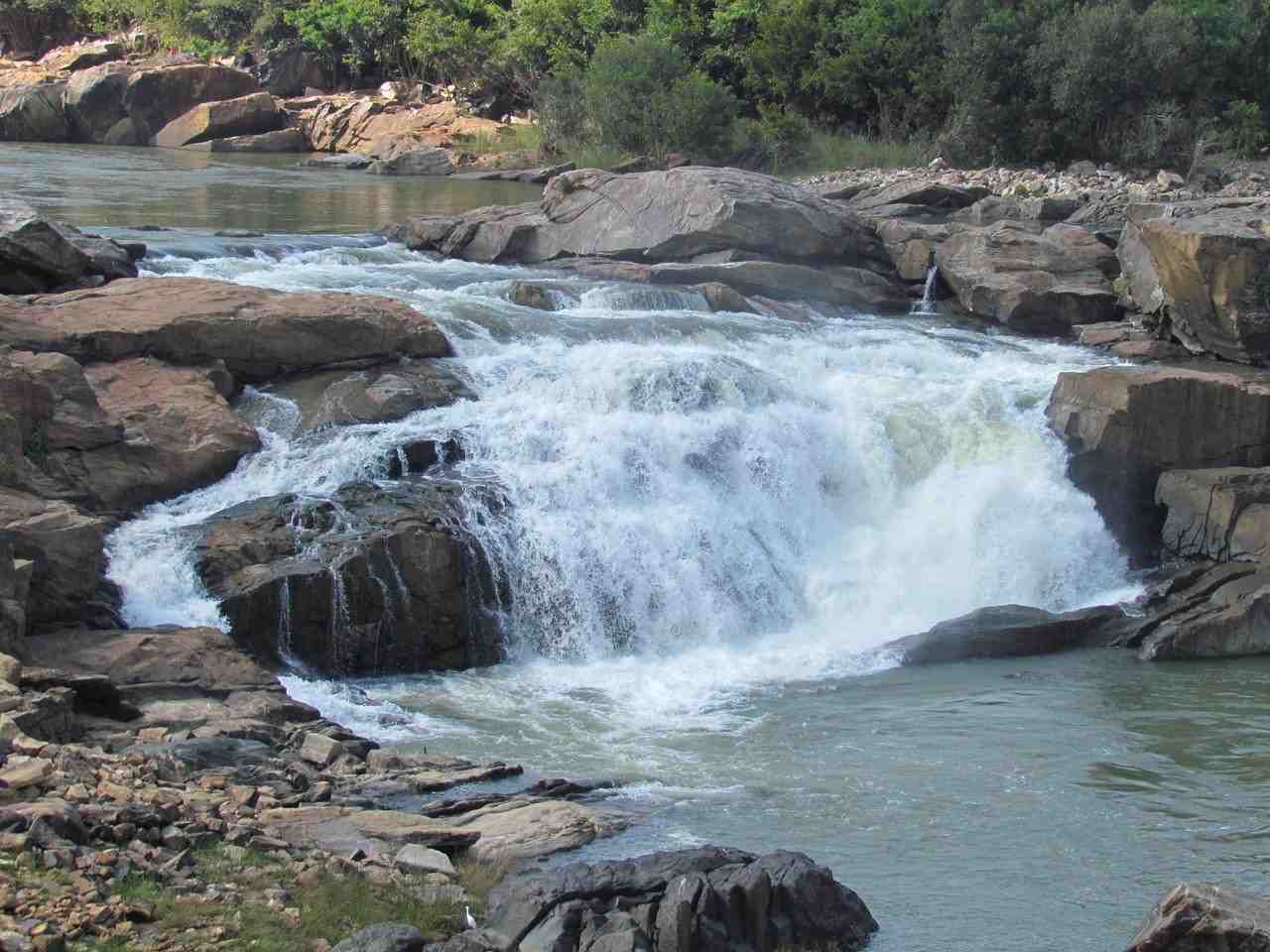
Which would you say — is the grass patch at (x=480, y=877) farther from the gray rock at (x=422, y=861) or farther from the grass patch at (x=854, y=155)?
the grass patch at (x=854, y=155)

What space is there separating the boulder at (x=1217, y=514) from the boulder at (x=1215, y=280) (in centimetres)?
417

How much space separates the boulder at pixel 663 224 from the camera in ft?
75.7

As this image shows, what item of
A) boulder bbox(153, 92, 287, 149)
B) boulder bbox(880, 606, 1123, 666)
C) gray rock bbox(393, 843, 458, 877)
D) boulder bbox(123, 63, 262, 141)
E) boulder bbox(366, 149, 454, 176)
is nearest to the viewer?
gray rock bbox(393, 843, 458, 877)

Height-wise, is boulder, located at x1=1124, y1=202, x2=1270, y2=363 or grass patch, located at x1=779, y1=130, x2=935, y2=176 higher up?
grass patch, located at x1=779, y1=130, x2=935, y2=176

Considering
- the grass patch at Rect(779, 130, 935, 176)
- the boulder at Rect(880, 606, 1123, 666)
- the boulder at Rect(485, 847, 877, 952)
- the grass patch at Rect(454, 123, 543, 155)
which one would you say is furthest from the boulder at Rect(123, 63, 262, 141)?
the boulder at Rect(485, 847, 877, 952)

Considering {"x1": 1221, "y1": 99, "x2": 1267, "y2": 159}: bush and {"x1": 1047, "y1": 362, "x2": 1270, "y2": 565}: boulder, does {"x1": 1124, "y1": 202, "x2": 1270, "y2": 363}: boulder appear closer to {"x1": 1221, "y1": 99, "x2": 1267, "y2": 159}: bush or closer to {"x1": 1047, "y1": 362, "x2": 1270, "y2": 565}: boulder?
{"x1": 1047, "y1": 362, "x2": 1270, "y2": 565}: boulder

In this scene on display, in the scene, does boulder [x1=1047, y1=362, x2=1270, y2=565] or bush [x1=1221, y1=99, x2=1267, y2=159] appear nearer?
boulder [x1=1047, y1=362, x2=1270, y2=565]

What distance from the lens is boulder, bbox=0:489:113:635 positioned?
11859 mm

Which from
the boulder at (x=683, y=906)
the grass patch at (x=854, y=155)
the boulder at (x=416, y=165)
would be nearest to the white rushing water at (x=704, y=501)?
the boulder at (x=683, y=906)

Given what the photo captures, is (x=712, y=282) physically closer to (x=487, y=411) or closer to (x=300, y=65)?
(x=487, y=411)

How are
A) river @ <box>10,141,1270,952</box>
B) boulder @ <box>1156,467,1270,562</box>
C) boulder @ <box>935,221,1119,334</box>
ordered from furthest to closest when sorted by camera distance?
boulder @ <box>935,221,1119,334</box>
boulder @ <box>1156,467,1270,562</box>
river @ <box>10,141,1270,952</box>

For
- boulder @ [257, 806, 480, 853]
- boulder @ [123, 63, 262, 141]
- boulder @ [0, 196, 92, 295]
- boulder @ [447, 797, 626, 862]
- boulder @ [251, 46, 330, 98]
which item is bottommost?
boulder @ [447, 797, 626, 862]

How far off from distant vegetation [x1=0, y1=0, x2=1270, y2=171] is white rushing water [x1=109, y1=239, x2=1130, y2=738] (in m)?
18.0

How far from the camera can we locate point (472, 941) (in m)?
7.15
